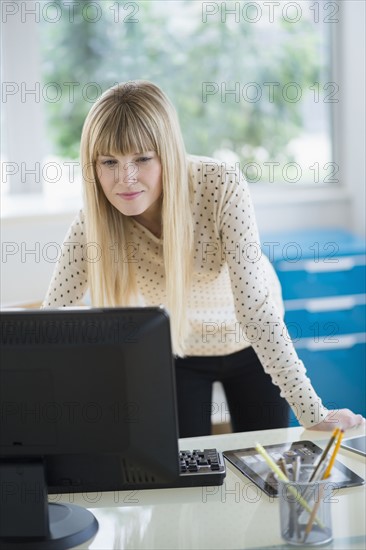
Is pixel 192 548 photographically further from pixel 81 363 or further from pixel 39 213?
pixel 39 213

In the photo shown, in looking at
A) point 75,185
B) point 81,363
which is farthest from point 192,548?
point 75,185

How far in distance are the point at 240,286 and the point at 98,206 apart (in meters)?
0.40

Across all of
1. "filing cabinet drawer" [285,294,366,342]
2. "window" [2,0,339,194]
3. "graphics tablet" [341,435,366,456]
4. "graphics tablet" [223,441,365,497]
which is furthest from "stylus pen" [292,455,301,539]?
"window" [2,0,339,194]

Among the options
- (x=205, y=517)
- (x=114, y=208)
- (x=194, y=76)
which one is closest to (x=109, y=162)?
(x=114, y=208)

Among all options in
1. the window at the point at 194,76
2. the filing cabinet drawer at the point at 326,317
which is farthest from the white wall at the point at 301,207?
the filing cabinet drawer at the point at 326,317

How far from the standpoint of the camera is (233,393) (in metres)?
2.38

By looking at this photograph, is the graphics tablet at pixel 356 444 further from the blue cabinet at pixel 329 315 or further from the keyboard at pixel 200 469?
the blue cabinet at pixel 329 315

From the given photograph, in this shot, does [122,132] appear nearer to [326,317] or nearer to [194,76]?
[326,317]

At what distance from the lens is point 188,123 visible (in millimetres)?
3924

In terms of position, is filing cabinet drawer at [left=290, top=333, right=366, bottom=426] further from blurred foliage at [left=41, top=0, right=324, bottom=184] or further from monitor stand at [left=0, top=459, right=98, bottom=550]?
monitor stand at [left=0, top=459, right=98, bottom=550]

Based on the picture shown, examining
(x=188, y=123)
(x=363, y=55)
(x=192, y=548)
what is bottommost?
(x=192, y=548)

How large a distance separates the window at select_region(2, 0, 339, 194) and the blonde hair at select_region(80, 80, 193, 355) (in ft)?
5.86

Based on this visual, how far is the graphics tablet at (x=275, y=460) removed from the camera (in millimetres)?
1612

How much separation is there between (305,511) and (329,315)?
206cm
